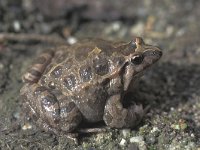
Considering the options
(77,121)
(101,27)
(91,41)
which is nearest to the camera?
(77,121)

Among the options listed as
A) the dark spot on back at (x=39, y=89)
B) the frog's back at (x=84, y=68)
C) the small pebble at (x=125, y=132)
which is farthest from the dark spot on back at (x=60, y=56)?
the small pebble at (x=125, y=132)

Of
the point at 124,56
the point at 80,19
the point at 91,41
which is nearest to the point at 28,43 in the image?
the point at 80,19

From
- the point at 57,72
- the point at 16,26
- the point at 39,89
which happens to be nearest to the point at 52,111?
the point at 39,89

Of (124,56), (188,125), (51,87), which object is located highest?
(124,56)

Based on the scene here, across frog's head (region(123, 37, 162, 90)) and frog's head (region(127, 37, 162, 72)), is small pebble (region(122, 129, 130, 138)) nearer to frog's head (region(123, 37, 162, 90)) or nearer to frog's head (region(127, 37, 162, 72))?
frog's head (region(123, 37, 162, 90))

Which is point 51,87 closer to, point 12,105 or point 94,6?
point 12,105

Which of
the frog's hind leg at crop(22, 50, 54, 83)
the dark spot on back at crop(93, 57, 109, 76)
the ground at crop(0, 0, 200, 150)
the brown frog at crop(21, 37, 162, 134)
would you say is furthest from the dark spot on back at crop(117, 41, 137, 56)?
the frog's hind leg at crop(22, 50, 54, 83)

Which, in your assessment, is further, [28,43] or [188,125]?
[28,43]
